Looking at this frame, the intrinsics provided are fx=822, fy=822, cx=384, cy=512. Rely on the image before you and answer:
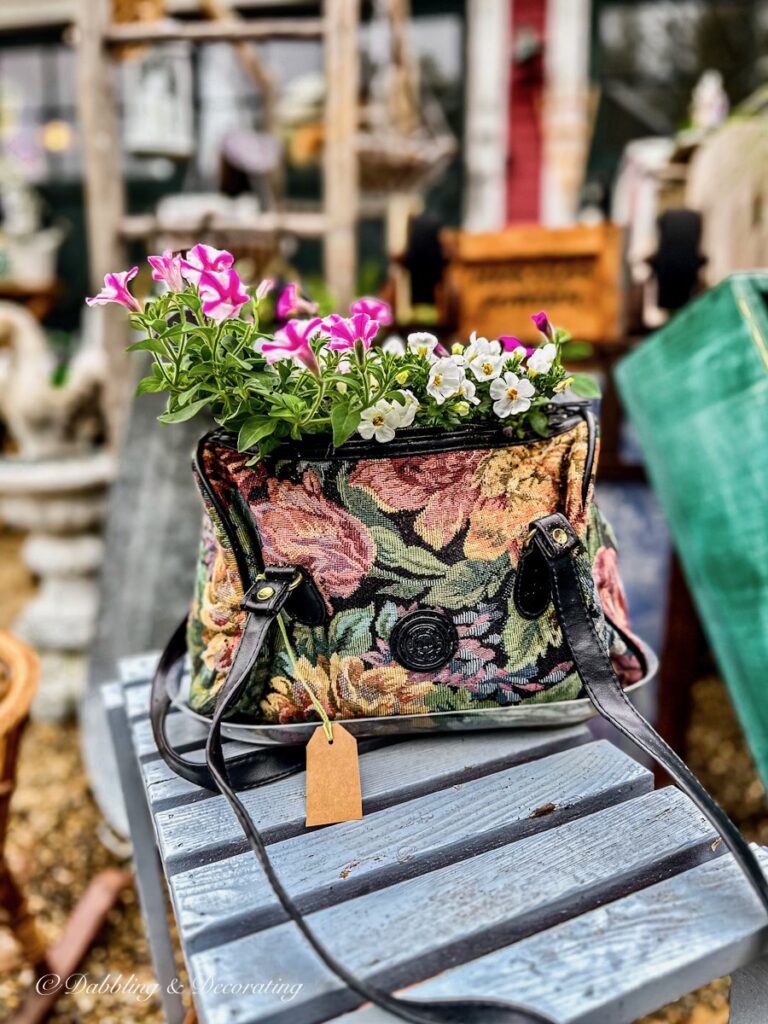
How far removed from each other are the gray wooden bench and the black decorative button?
0.11 m

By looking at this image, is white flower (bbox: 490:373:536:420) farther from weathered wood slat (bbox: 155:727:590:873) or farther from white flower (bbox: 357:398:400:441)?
weathered wood slat (bbox: 155:727:590:873)

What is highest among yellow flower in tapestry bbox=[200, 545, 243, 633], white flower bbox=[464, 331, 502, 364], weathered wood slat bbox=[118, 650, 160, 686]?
white flower bbox=[464, 331, 502, 364]

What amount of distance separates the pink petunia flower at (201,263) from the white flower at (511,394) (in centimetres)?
29

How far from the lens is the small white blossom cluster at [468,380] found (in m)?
0.81

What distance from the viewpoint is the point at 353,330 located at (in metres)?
0.79

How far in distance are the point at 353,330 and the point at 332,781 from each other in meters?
0.44

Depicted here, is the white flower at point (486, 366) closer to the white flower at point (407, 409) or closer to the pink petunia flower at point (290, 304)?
the white flower at point (407, 409)

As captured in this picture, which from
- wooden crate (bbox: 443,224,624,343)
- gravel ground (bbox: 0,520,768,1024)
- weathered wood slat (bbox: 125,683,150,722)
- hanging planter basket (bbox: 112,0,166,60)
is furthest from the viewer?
hanging planter basket (bbox: 112,0,166,60)

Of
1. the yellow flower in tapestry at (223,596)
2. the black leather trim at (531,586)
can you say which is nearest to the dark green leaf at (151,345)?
the yellow flower in tapestry at (223,596)

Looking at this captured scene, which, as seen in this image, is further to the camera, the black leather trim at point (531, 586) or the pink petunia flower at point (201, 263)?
the black leather trim at point (531, 586)

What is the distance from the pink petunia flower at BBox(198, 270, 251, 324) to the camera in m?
0.78

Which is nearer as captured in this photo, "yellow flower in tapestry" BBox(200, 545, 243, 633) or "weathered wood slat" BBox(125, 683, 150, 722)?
"yellow flower in tapestry" BBox(200, 545, 243, 633)

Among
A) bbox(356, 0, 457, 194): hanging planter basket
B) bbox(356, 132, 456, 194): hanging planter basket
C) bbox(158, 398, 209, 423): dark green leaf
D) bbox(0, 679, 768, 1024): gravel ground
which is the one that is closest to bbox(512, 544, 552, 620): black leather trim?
bbox(158, 398, 209, 423): dark green leaf

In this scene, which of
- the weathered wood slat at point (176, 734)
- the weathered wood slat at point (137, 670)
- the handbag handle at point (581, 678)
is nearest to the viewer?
the handbag handle at point (581, 678)
